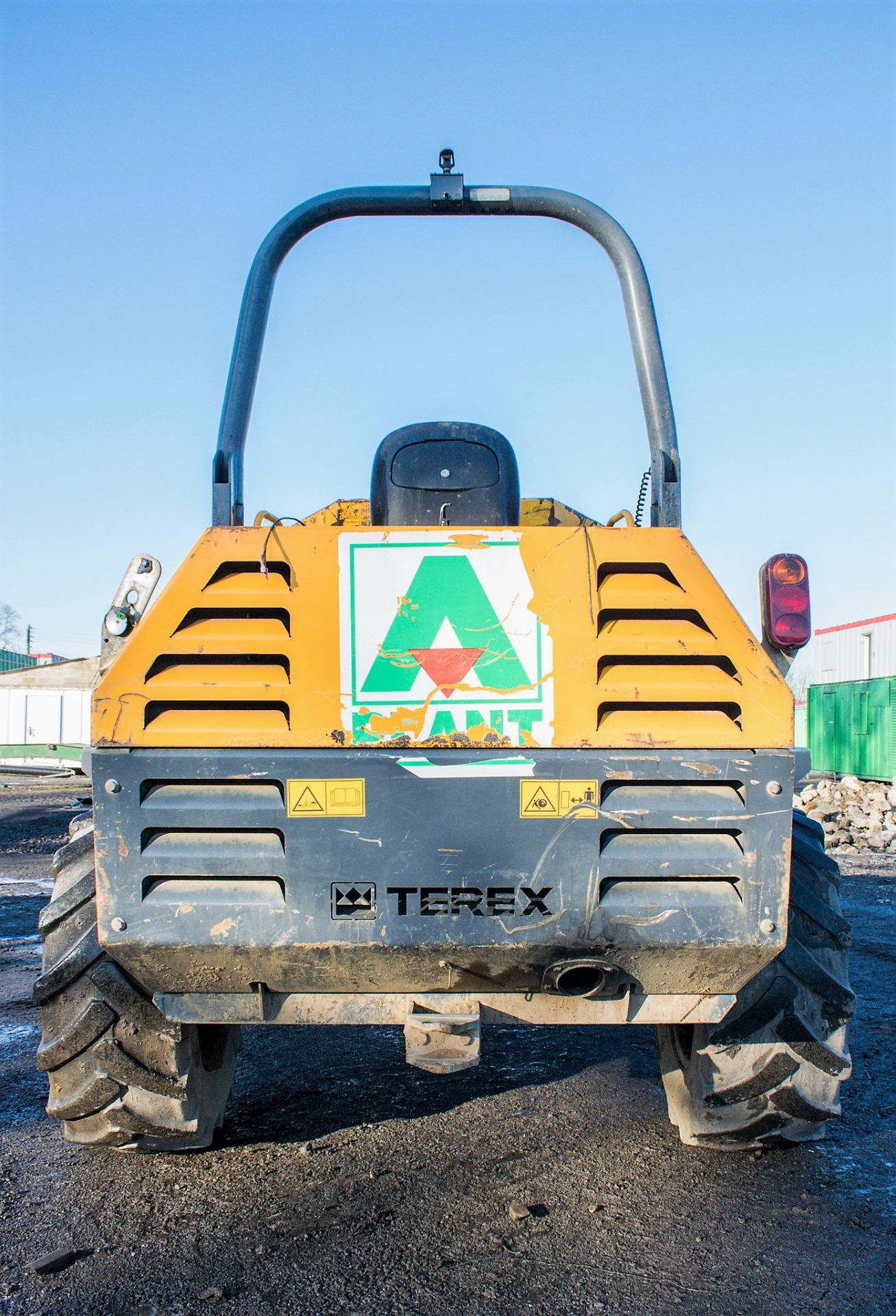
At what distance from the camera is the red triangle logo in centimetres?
280

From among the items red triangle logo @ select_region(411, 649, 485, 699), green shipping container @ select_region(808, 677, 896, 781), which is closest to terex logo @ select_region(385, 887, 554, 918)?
red triangle logo @ select_region(411, 649, 485, 699)

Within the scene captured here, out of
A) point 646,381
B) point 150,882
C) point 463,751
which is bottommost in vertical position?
point 150,882

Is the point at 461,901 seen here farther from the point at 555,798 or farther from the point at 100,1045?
the point at 100,1045

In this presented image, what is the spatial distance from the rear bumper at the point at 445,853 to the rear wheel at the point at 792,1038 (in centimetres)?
48

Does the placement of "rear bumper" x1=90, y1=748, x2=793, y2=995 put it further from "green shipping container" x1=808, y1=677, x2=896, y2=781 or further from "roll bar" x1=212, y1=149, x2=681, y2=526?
"green shipping container" x1=808, y1=677, x2=896, y2=781

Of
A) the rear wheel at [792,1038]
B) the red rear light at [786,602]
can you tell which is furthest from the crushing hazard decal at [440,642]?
the rear wheel at [792,1038]

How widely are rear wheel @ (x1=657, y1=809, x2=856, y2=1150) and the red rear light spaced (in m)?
0.74

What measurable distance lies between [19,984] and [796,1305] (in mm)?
4575

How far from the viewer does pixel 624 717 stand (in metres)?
2.80

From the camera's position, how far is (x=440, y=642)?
2.82m

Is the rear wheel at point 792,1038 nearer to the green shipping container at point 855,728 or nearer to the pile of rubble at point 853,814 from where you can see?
the pile of rubble at point 853,814

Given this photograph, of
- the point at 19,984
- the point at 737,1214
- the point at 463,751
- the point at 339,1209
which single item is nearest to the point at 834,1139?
the point at 737,1214

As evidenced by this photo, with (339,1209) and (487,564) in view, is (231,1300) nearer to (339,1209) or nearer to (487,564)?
(339,1209)

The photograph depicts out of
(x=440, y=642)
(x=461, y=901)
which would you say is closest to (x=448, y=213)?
(x=440, y=642)
